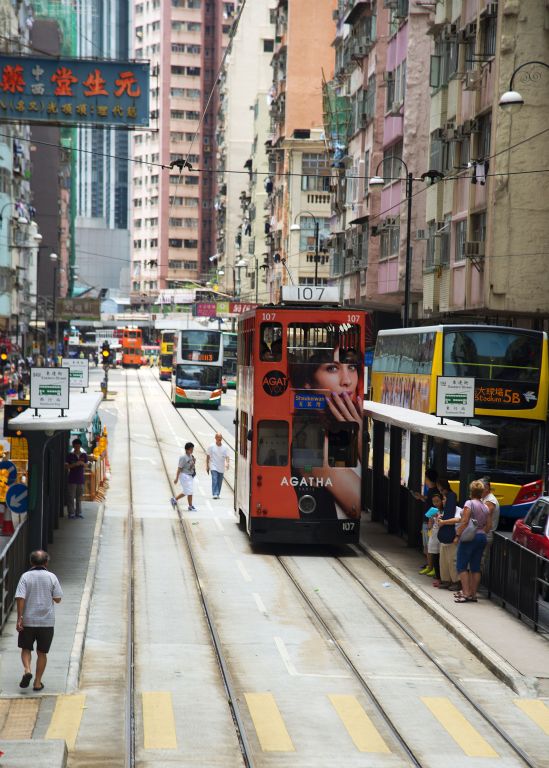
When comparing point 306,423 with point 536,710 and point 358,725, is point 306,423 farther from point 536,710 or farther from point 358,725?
point 358,725

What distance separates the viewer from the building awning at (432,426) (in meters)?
20.1

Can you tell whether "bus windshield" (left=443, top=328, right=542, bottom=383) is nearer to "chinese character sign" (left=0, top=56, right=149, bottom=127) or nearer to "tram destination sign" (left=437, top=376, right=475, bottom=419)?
"tram destination sign" (left=437, top=376, right=475, bottom=419)

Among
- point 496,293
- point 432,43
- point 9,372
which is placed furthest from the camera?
point 9,372

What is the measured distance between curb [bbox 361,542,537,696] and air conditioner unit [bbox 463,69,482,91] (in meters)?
21.4

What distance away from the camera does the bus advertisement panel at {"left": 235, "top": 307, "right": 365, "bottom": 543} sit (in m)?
24.4

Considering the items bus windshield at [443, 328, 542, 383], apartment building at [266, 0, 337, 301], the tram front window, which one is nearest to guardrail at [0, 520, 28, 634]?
bus windshield at [443, 328, 542, 383]

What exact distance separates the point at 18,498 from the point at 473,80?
25176 mm

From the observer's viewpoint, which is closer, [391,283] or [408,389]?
[408,389]

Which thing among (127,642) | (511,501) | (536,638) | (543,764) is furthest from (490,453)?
(543,764)

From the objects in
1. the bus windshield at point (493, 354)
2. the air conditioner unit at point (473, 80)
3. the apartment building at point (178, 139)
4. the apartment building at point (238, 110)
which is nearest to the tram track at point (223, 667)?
the bus windshield at point (493, 354)

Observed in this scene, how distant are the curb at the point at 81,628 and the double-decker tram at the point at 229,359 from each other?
64.2 meters

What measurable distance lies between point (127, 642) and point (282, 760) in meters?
5.51

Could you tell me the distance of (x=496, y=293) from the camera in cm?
3844

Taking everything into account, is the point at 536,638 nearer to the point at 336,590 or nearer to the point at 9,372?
the point at 336,590
